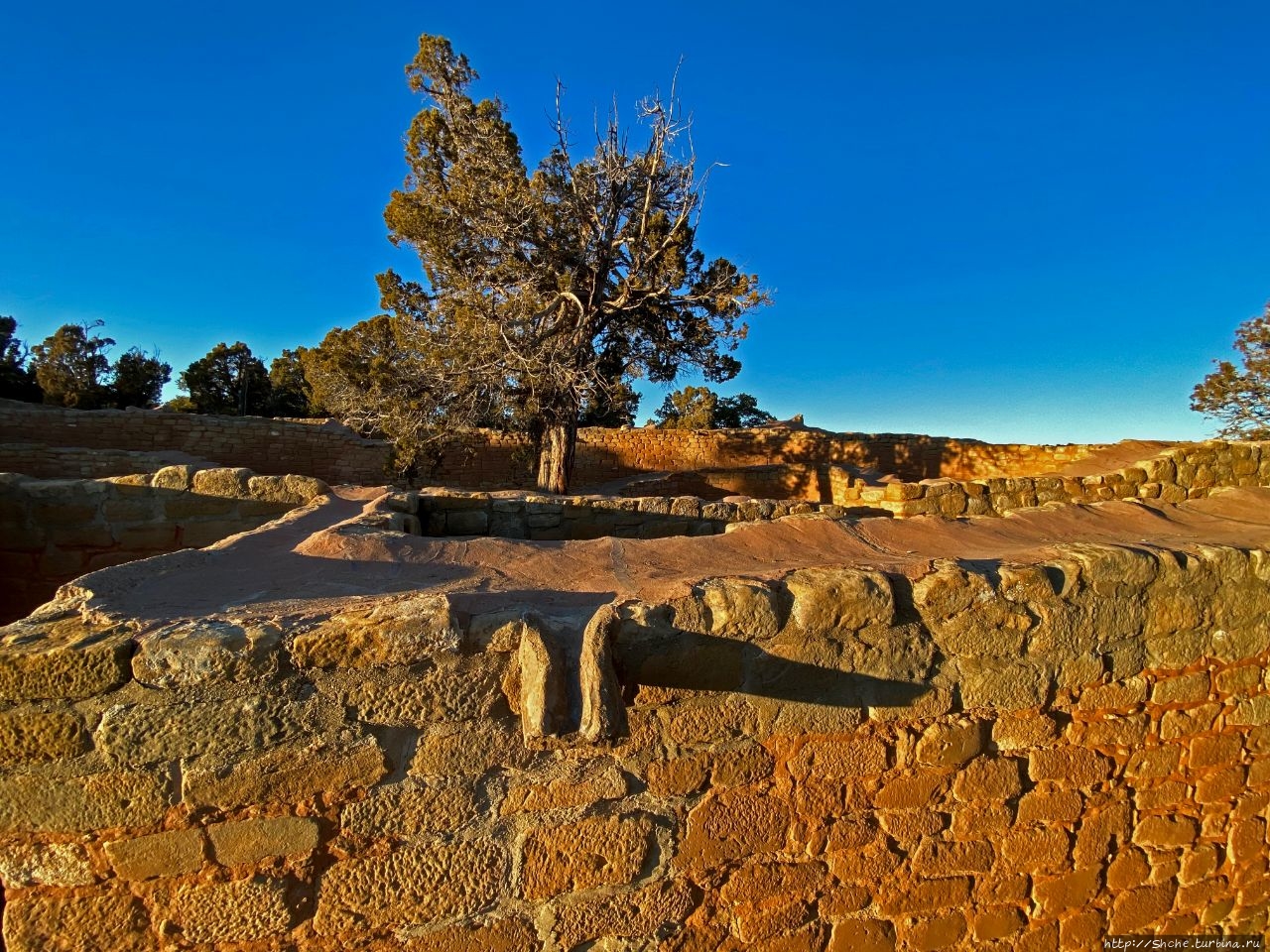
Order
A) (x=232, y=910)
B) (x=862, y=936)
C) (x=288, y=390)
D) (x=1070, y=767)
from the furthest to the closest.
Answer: (x=288, y=390) < (x=1070, y=767) < (x=862, y=936) < (x=232, y=910)

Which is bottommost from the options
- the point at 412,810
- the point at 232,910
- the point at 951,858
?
the point at 951,858

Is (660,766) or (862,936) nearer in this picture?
(660,766)

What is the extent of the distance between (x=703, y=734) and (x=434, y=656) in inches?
33.6

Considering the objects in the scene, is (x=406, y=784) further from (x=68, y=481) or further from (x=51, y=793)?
(x=68, y=481)

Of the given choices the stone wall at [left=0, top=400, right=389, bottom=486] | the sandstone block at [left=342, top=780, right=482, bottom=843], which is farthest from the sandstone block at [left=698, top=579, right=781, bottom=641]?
the stone wall at [left=0, top=400, right=389, bottom=486]

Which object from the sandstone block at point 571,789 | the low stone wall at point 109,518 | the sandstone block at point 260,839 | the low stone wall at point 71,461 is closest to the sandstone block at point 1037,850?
the sandstone block at point 571,789

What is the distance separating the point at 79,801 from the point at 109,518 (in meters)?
3.91

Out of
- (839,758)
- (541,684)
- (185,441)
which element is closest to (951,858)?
(839,758)

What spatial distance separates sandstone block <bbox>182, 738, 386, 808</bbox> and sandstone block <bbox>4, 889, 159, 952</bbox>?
1.05 ft

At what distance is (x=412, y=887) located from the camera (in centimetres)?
175

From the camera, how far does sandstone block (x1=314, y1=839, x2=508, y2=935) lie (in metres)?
1.71

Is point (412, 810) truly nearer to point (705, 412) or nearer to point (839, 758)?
point (839, 758)

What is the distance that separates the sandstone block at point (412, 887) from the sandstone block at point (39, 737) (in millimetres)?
705

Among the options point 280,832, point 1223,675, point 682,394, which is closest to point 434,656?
point 280,832
